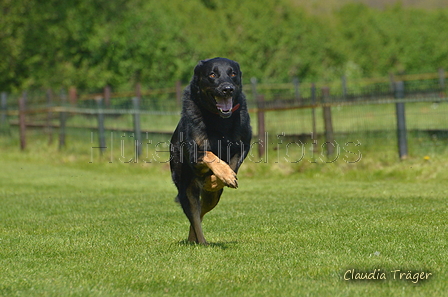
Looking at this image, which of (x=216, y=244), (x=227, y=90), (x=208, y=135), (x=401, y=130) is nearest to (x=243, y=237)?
(x=216, y=244)

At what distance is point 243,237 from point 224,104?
1635 millimetres

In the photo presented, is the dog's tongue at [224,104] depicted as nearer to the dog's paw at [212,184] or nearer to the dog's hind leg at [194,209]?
the dog's paw at [212,184]

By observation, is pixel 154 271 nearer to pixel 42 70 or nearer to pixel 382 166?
pixel 382 166

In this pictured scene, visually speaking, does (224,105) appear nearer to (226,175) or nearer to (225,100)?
(225,100)

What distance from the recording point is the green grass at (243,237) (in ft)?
16.4

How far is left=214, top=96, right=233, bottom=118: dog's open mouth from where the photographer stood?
6.53 m

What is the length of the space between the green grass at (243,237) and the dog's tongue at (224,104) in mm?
1363

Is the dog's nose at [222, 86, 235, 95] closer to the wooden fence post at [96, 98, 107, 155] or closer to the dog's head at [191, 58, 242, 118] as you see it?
the dog's head at [191, 58, 242, 118]

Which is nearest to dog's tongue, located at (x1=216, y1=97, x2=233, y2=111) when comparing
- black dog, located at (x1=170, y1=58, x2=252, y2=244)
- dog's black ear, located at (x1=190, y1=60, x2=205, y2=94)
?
black dog, located at (x1=170, y1=58, x2=252, y2=244)

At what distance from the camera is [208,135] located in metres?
6.59

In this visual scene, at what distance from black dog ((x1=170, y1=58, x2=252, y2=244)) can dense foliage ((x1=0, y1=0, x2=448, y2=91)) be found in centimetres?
3130

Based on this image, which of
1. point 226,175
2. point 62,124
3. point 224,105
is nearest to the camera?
point 226,175

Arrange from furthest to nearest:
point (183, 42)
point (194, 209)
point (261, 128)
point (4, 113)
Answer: point (183, 42) → point (4, 113) → point (261, 128) → point (194, 209)

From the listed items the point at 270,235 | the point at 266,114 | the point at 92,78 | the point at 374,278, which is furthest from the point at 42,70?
the point at 374,278
